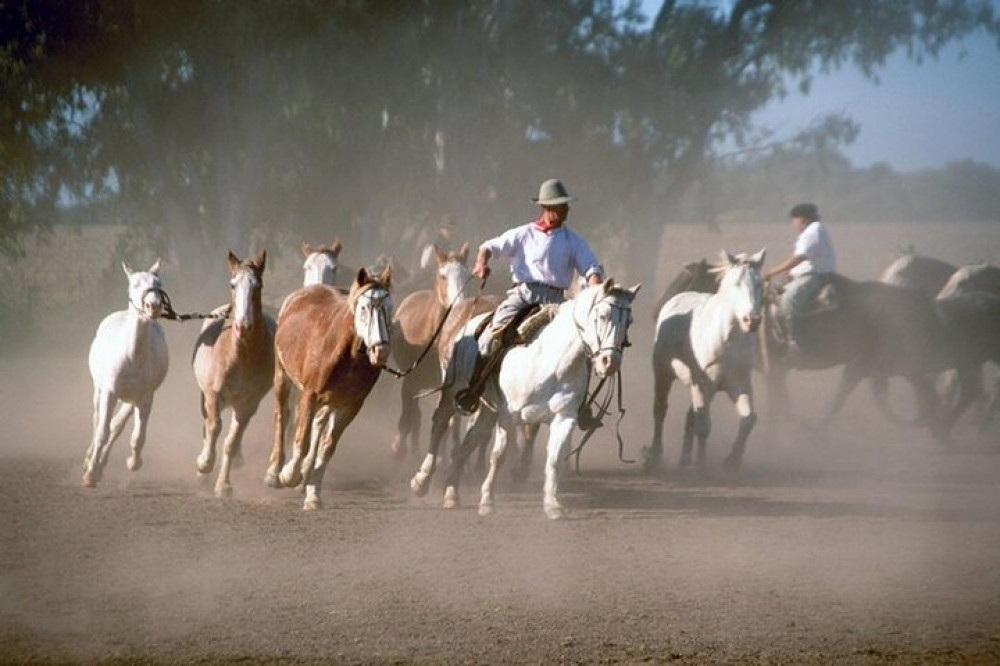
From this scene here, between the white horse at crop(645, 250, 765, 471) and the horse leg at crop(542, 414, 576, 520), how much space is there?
3095 mm

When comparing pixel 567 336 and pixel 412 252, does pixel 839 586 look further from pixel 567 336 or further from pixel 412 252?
pixel 412 252

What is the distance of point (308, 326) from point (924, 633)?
216 inches

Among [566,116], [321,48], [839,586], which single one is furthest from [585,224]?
[839,586]

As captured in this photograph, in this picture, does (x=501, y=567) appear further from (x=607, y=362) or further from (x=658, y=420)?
(x=658, y=420)

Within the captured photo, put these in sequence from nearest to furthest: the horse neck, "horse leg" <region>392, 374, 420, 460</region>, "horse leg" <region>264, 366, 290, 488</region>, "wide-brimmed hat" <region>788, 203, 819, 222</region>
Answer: the horse neck → "horse leg" <region>264, 366, 290, 488</region> → "horse leg" <region>392, 374, 420, 460</region> → "wide-brimmed hat" <region>788, 203, 819, 222</region>

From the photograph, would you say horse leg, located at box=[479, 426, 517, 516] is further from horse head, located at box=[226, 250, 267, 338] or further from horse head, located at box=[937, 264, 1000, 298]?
horse head, located at box=[937, 264, 1000, 298]

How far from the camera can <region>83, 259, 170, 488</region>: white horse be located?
1117 cm

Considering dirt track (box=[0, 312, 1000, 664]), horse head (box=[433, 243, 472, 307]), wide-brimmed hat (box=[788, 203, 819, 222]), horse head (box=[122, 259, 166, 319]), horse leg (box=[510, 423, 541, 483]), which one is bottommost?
dirt track (box=[0, 312, 1000, 664])

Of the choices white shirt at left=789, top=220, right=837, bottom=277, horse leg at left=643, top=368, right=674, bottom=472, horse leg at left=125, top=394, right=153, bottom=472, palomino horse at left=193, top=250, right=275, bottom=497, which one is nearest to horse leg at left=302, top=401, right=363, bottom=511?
palomino horse at left=193, top=250, right=275, bottom=497

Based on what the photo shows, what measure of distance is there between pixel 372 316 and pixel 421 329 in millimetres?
2565

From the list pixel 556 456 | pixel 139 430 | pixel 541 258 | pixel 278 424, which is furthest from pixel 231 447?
pixel 541 258

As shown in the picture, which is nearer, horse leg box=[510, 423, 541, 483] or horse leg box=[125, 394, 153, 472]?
horse leg box=[125, 394, 153, 472]

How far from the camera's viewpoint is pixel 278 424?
11.0m

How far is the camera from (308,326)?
1084cm
